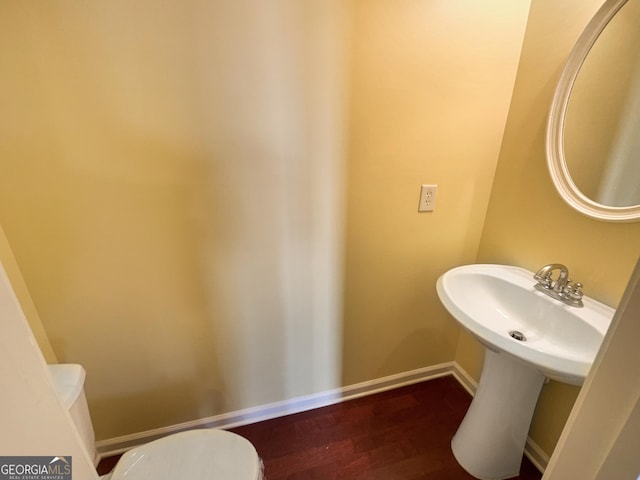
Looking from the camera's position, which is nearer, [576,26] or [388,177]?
[576,26]

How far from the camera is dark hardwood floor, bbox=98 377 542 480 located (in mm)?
1228

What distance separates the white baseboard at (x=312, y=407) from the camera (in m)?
1.27

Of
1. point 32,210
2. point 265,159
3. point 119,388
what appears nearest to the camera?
point 32,210

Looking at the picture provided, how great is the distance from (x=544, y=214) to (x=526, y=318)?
413 millimetres

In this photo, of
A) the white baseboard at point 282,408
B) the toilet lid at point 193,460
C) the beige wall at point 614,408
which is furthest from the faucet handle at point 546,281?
the toilet lid at point 193,460

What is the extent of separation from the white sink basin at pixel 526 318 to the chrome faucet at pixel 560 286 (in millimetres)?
23

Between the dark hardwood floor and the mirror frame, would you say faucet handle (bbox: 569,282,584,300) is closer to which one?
the mirror frame

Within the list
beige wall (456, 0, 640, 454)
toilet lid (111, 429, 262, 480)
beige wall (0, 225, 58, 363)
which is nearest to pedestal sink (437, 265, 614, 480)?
beige wall (456, 0, 640, 454)

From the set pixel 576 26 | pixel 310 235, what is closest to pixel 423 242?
pixel 310 235

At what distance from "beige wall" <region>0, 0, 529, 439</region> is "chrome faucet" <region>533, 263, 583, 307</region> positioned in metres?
0.42

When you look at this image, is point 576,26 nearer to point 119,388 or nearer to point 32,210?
point 32,210

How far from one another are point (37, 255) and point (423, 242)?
1.48 metres

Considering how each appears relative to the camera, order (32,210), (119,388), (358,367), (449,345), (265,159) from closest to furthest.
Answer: (32,210)
(265,159)
(119,388)
(358,367)
(449,345)

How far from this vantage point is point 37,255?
0.96 m
